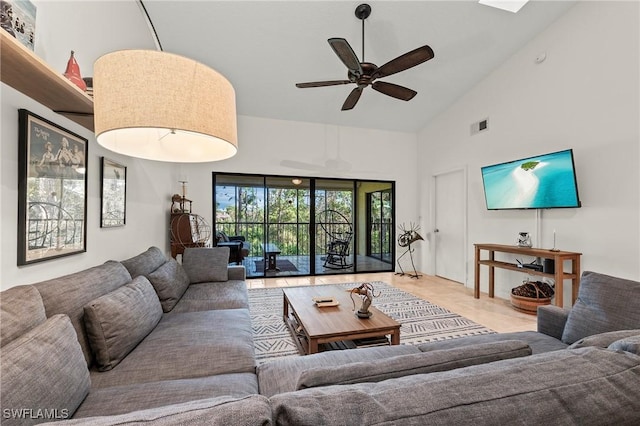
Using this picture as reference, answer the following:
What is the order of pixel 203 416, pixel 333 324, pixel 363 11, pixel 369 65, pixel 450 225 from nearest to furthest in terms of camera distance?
pixel 203 416 < pixel 333 324 < pixel 369 65 < pixel 363 11 < pixel 450 225

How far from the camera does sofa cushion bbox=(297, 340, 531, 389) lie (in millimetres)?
773

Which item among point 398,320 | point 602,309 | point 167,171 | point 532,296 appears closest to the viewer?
point 602,309

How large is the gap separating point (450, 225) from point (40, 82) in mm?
5547

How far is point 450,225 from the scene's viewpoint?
5320 millimetres

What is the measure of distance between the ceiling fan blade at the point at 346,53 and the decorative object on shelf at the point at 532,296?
3277 millimetres

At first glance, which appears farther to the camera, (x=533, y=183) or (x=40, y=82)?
(x=533, y=183)

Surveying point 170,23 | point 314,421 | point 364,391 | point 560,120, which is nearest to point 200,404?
point 314,421

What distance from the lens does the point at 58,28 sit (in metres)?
1.72

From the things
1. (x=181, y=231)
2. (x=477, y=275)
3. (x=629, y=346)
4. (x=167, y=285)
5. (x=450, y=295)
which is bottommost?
(x=450, y=295)

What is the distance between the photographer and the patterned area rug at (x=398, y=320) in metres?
2.63

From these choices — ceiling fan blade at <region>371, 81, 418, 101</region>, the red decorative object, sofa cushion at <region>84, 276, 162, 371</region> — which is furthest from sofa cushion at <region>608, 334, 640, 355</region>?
ceiling fan blade at <region>371, 81, 418, 101</region>

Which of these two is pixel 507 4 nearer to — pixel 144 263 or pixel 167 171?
pixel 144 263

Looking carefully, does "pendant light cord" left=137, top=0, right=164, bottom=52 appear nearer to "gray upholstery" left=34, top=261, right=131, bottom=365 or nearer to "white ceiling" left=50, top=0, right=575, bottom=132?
"white ceiling" left=50, top=0, right=575, bottom=132

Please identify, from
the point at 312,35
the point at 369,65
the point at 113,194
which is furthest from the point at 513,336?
the point at 312,35
